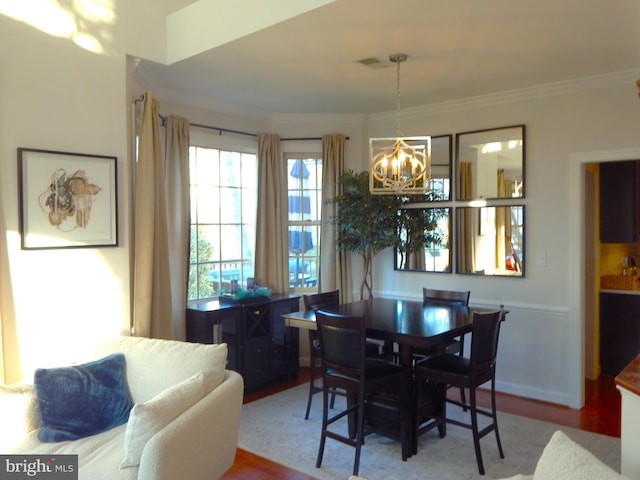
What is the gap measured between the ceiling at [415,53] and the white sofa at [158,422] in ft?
6.91

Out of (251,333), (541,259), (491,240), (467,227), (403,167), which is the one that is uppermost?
(403,167)

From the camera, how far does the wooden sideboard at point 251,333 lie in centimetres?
445

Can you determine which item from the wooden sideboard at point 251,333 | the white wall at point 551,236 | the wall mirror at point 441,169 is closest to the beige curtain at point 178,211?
the wooden sideboard at point 251,333

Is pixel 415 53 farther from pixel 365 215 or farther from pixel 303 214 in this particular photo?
pixel 303 214

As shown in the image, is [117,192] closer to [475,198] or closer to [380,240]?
[380,240]

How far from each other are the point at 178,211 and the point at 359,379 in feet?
7.74

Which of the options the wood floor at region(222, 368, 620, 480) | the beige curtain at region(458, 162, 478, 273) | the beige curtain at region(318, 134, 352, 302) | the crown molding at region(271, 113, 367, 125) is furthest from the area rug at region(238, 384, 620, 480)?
the crown molding at region(271, 113, 367, 125)

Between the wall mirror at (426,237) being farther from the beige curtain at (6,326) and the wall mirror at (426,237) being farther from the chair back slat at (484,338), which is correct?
the beige curtain at (6,326)

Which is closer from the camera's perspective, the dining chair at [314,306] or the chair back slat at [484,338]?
the chair back slat at [484,338]

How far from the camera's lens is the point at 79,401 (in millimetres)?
2670

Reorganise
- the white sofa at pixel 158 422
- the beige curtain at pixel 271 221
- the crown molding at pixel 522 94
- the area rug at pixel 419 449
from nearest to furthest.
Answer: the white sofa at pixel 158 422
the area rug at pixel 419 449
the crown molding at pixel 522 94
the beige curtain at pixel 271 221

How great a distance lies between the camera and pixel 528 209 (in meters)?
4.60

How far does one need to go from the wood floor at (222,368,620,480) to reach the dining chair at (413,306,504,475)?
0.93 metres

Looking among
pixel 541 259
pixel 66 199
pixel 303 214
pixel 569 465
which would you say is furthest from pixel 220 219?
pixel 569 465
